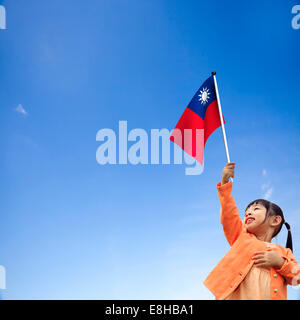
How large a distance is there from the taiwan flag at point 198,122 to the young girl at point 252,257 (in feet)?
2.76

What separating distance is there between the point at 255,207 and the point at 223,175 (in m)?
0.93

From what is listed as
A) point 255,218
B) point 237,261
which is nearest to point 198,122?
point 255,218

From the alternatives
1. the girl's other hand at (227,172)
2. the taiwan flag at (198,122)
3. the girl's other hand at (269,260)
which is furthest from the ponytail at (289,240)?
the taiwan flag at (198,122)

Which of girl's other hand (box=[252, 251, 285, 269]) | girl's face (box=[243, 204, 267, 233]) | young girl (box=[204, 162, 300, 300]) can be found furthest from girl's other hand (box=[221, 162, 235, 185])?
girl's other hand (box=[252, 251, 285, 269])

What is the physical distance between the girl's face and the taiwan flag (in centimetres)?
131

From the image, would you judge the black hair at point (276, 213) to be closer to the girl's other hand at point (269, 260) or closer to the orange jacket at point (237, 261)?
the orange jacket at point (237, 261)

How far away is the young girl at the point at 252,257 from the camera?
5.34 meters

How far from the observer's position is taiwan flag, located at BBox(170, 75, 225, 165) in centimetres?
645

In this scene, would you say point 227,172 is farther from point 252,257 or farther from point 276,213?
point 252,257

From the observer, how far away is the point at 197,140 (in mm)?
6449

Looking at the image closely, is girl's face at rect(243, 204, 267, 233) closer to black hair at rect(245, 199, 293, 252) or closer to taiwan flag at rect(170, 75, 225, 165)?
black hair at rect(245, 199, 293, 252)
